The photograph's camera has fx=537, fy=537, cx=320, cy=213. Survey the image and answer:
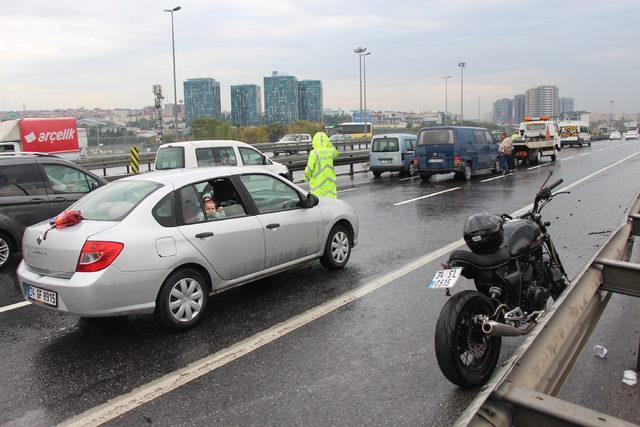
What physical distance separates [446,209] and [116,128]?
23620 mm

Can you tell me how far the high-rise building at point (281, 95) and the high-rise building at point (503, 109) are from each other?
7553cm

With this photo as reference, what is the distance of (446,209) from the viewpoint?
12.2m

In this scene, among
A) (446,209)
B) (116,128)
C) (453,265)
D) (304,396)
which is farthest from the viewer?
(116,128)

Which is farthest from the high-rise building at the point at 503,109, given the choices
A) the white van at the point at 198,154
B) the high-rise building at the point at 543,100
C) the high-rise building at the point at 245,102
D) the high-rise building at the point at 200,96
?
the white van at the point at 198,154

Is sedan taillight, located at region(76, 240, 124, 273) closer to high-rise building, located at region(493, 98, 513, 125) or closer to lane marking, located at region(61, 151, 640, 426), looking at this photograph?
lane marking, located at region(61, 151, 640, 426)

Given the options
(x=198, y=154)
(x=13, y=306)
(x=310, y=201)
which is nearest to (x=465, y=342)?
(x=310, y=201)

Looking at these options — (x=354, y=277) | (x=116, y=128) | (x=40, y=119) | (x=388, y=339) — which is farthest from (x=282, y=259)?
(x=116, y=128)

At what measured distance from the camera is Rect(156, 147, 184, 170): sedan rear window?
487 inches

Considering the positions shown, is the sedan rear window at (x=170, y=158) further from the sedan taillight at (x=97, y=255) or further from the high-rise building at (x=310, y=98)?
the high-rise building at (x=310, y=98)

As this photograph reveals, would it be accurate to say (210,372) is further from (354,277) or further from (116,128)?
(116,128)

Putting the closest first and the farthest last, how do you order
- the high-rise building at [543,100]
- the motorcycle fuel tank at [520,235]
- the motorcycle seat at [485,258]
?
the motorcycle seat at [485,258] → the motorcycle fuel tank at [520,235] → the high-rise building at [543,100]

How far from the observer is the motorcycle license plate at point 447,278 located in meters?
3.73

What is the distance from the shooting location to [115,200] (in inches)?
207

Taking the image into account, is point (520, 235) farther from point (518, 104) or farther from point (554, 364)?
point (518, 104)
